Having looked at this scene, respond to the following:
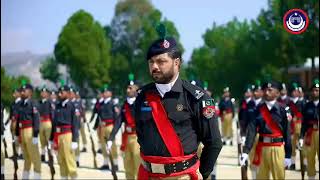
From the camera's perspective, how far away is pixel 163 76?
5086 mm

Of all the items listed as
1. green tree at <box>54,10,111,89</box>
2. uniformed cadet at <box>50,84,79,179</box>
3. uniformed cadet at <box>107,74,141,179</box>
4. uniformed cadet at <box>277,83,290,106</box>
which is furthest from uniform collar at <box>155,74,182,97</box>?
green tree at <box>54,10,111,89</box>

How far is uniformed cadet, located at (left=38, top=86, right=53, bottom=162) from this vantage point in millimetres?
16078

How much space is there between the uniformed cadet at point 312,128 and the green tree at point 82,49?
136ft

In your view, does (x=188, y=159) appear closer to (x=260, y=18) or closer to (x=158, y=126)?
(x=158, y=126)

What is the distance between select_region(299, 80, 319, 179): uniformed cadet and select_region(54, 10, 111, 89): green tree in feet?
136

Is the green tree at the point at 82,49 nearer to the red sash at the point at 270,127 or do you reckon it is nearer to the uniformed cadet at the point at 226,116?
the uniformed cadet at the point at 226,116

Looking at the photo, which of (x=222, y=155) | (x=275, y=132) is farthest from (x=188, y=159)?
(x=222, y=155)

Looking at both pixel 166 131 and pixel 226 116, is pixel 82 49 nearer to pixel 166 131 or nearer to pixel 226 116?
pixel 226 116

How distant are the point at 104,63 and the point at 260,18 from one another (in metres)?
17.8

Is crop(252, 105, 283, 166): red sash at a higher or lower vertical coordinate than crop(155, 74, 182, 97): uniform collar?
lower

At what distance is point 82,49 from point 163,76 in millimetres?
48930

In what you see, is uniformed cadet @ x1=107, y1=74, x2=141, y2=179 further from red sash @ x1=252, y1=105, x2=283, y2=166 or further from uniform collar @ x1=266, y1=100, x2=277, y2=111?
uniform collar @ x1=266, y1=100, x2=277, y2=111

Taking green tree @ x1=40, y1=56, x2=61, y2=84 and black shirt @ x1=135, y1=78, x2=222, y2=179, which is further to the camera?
green tree @ x1=40, y1=56, x2=61, y2=84

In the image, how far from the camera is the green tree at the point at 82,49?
5259 centimetres
